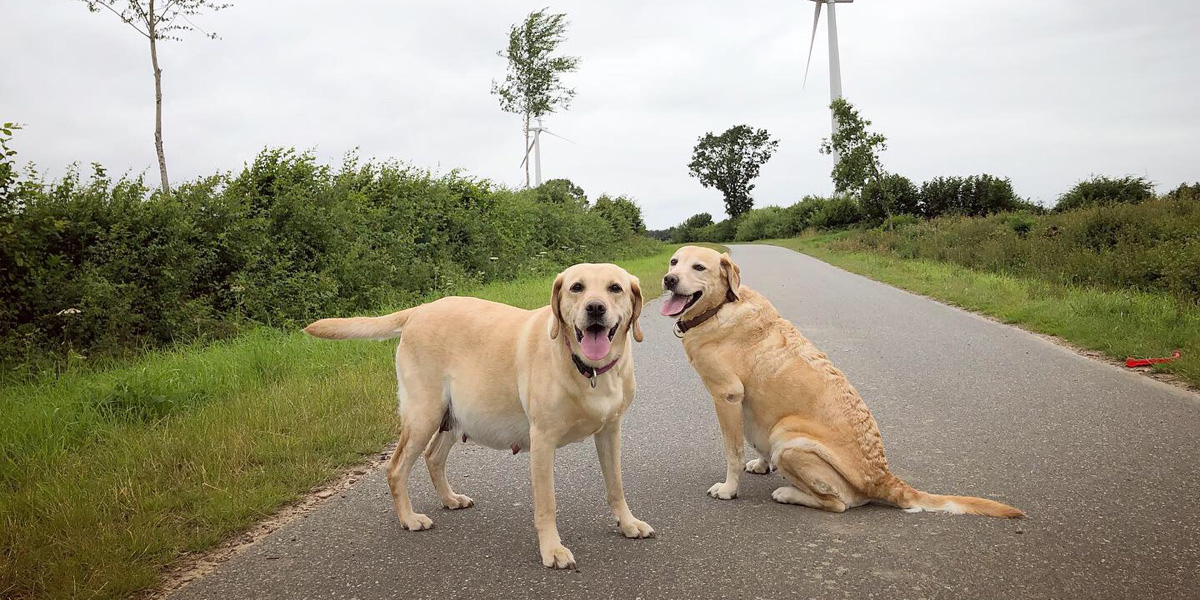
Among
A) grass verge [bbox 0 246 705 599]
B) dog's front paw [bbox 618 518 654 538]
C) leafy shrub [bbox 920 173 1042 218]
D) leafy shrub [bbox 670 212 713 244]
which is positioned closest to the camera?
grass verge [bbox 0 246 705 599]

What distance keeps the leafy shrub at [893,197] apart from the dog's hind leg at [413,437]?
4503 centimetres

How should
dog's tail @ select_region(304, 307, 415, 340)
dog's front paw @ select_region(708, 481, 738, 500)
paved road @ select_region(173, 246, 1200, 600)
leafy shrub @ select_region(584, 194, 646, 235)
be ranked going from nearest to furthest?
paved road @ select_region(173, 246, 1200, 600)
dog's tail @ select_region(304, 307, 415, 340)
dog's front paw @ select_region(708, 481, 738, 500)
leafy shrub @ select_region(584, 194, 646, 235)

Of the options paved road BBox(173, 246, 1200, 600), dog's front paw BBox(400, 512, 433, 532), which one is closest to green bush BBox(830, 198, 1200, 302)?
paved road BBox(173, 246, 1200, 600)

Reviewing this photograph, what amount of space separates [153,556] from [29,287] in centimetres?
716

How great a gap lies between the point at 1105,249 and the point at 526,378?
17514 millimetres

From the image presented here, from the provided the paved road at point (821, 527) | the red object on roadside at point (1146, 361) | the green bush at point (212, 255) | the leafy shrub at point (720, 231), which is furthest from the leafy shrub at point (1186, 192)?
the leafy shrub at point (720, 231)

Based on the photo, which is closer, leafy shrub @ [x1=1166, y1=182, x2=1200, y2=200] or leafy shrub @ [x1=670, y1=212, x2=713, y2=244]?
leafy shrub @ [x1=1166, y1=182, x2=1200, y2=200]

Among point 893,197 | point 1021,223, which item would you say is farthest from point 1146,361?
point 893,197

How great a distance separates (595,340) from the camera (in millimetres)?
3236

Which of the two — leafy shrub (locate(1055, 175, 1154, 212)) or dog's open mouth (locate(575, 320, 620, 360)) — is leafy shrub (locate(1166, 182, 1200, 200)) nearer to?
leafy shrub (locate(1055, 175, 1154, 212))

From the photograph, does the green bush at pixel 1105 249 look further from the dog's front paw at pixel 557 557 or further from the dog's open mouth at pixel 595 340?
the dog's front paw at pixel 557 557

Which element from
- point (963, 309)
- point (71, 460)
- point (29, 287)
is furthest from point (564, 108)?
point (71, 460)

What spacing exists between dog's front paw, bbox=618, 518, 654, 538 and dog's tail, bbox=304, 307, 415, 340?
168 centimetres

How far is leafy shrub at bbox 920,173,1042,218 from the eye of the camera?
136 ft
